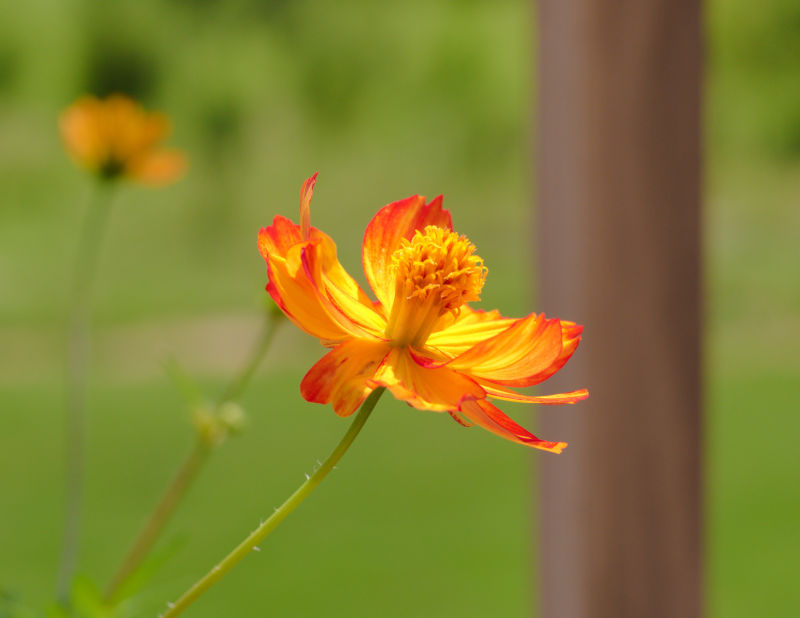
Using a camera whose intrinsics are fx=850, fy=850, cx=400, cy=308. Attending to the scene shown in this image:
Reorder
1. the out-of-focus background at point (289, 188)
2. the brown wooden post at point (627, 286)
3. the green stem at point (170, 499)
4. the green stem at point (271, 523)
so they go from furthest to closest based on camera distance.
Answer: the out-of-focus background at point (289, 188), the brown wooden post at point (627, 286), the green stem at point (170, 499), the green stem at point (271, 523)

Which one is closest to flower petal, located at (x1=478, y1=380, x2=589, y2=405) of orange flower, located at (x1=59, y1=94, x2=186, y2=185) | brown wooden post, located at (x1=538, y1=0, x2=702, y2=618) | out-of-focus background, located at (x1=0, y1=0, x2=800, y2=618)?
brown wooden post, located at (x1=538, y1=0, x2=702, y2=618)

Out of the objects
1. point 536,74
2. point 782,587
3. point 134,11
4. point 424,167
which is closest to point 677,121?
point 536,74

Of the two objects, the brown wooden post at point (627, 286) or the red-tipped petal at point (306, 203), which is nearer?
the red-tipped petal at point (306, 203)

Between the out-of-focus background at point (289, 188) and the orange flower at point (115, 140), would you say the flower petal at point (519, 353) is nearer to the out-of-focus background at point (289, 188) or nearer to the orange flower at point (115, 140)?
the orange flower at point (115, 140)

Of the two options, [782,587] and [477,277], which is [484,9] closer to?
[782,587]

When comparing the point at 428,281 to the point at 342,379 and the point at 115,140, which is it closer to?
the point at 342,379

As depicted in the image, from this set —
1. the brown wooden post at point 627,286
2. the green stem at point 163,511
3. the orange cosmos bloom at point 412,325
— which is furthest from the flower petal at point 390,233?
the brown wooden post at point 627,286
